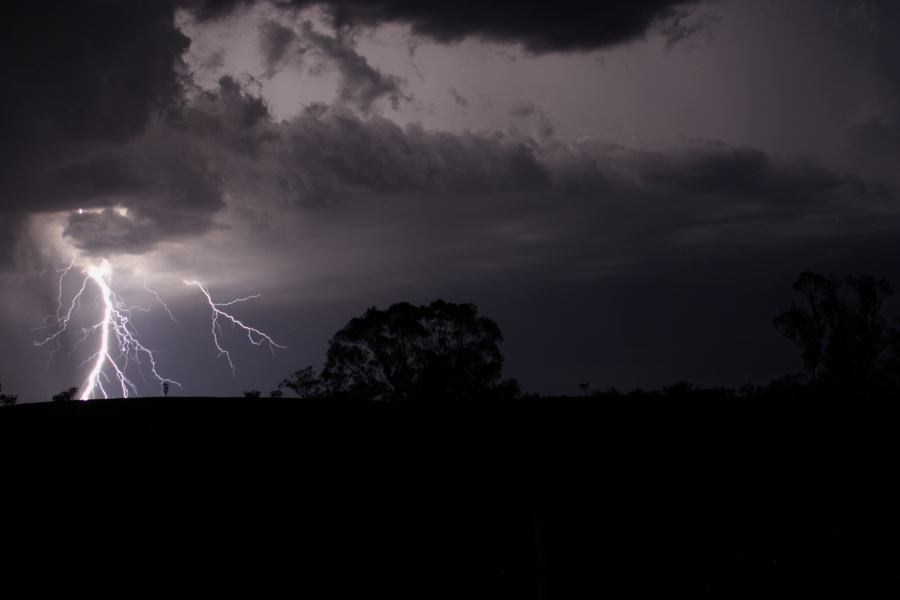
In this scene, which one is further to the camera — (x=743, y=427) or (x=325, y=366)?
(x=325, y=366)

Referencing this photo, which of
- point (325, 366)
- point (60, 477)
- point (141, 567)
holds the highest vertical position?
point (325, 366)

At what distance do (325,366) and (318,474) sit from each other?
27.1 meters

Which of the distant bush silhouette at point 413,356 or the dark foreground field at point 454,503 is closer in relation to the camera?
the dark foreground field at point 454,503

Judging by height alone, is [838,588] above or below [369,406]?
below

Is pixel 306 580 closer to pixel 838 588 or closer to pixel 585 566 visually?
pixel 585 566

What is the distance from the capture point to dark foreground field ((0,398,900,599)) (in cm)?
1467

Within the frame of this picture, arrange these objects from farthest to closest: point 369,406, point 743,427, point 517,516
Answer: point 369,406 < point 743,427 < point 517,516

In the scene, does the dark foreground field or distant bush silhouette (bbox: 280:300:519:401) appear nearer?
the dark foreground field

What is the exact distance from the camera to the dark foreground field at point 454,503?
14672 millimetres

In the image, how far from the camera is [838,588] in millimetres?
13992

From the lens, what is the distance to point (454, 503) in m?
18.0

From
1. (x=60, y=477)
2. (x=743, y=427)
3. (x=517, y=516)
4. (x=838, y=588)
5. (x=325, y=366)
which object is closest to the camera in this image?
(x=838, y=588)

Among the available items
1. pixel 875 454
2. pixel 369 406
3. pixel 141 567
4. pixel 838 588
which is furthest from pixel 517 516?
pixel 369 406

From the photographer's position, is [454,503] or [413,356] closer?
[454,503]
